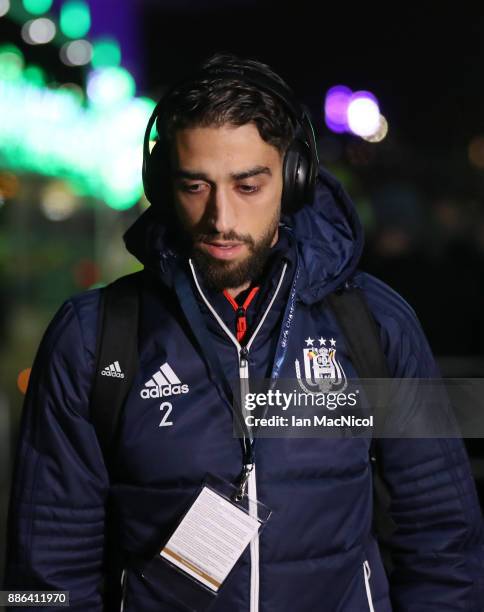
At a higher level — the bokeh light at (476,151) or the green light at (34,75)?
the green light at (34,75)

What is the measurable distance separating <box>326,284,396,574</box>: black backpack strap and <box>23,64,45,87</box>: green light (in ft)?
32.9

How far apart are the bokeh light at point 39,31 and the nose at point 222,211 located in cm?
981

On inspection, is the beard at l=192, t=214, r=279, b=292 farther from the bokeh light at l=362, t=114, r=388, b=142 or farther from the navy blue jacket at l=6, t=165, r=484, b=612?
the bokeh light at l=362, t=114, r=388, b=142

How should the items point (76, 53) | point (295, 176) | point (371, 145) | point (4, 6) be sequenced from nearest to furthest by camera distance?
1. point (295, 176)
2. point (4, 6)
3. point (371, 145)
4. point (76, 53)

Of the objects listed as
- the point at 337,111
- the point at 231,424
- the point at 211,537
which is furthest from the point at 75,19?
the point at 211,537

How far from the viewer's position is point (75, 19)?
11.8 meters

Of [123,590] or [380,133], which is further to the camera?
[380,133]

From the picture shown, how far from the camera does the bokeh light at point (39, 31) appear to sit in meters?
11.1

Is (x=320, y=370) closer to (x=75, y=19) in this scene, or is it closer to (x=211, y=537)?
(x=211, y=537)

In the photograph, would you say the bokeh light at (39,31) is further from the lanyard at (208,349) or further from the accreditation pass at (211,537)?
the accreditation pass at (211,537)

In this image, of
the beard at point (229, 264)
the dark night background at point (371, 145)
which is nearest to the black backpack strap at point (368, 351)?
the beard at point (229, 264)

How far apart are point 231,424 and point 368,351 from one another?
16.2 inches

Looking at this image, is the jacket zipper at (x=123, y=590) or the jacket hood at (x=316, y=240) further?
the jacket hood at (x=316, y=240)

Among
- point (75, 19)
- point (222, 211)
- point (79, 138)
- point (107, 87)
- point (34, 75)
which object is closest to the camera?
point (222, 211)
